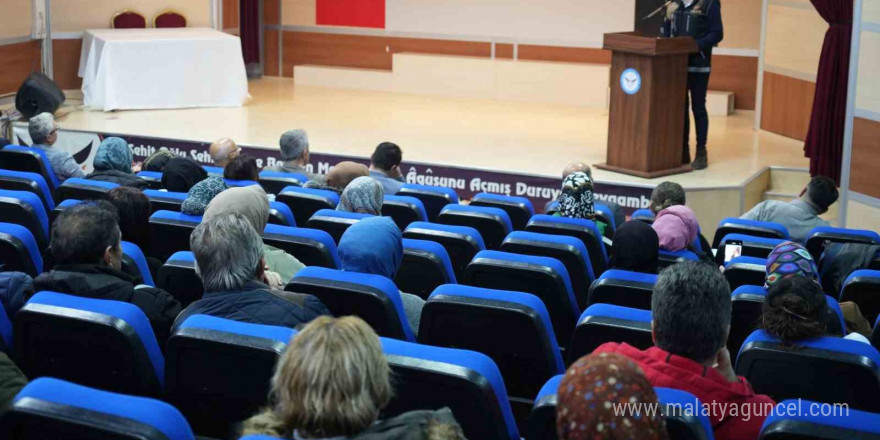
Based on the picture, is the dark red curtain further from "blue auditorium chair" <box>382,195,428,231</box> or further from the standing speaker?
the standing speaker

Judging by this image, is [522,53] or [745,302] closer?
[745,302]

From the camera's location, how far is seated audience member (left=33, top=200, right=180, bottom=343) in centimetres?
268

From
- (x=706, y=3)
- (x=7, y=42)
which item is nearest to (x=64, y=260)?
(x=706, y=3)

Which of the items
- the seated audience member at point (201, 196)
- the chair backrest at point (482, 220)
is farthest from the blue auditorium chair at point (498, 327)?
the chair backrest at point (482, 220)

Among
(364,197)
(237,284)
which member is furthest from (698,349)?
(364,197)

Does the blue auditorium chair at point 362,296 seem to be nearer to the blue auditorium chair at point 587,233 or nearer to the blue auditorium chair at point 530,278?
the blue auditorium chair at point 530,278

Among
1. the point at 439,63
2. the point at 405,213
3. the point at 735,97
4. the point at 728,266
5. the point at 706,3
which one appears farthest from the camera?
the point at 439,63

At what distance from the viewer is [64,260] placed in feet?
9.08

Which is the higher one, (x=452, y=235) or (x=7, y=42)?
(x=7, y=42)

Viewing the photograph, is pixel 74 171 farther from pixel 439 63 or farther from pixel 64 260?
pixel 439 63

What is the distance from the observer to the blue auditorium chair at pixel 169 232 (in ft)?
12.0

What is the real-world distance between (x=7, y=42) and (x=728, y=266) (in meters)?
8.12

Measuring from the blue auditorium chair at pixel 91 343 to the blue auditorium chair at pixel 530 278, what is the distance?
1117 mm

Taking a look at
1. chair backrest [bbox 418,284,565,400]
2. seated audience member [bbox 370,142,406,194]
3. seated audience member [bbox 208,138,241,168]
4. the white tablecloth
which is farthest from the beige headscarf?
the white tablecloth
